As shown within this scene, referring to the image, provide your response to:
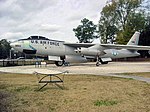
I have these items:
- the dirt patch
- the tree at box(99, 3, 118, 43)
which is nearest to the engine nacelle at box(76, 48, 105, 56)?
the dirt patch

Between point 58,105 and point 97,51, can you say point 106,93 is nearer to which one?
point 58,105

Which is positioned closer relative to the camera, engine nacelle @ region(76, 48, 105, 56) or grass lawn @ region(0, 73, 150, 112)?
grass lawn @ region(0, 73, 150, 112)

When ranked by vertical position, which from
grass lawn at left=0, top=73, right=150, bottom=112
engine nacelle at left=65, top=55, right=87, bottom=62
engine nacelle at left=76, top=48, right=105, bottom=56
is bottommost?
grass lawn at left=0, top=73, right=150, bottom=112

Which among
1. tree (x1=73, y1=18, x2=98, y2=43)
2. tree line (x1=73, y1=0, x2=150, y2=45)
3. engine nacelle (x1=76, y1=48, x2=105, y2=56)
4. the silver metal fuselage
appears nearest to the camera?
the silver metal fuselage

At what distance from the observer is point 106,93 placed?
10008mm

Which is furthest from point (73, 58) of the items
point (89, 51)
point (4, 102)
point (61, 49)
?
point (4, 102)

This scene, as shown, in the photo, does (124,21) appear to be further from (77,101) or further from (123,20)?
(77,101)

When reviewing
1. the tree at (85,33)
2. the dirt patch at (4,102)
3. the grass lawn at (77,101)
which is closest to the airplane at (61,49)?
the grass lawn at (77,101)

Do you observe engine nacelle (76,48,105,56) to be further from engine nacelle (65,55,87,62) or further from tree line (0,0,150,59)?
tree line (0,0,150,59)

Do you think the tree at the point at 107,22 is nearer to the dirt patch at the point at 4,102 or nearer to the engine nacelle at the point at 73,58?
the engine nacelle at the point at 73,58

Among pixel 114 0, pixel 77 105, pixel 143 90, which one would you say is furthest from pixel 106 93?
pixel 114 0

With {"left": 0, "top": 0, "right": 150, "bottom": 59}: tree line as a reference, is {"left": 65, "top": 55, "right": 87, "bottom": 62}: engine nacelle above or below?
below

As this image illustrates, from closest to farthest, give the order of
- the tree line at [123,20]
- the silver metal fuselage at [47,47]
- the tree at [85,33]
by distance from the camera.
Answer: the silver metal fuselage at [47,47] → the tree line at [123,20] → the tree at [85,33]

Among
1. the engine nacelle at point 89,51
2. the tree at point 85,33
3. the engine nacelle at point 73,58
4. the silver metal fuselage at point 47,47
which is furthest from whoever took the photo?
the tree at point 85,33
